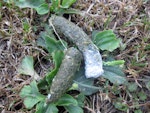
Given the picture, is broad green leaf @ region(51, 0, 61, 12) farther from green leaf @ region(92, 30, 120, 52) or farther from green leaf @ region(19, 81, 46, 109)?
green leaf @ region(19, 81, 46, 109)

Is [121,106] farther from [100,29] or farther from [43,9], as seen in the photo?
[43,9]

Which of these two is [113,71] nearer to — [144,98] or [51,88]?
[144,98]

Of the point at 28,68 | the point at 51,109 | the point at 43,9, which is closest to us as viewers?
the point at 51,109

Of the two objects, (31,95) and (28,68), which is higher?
(28,68)

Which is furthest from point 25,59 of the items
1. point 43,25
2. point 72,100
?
point 72,100

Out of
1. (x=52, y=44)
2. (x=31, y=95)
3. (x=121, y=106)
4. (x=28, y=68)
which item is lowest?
(x=121, y=106)

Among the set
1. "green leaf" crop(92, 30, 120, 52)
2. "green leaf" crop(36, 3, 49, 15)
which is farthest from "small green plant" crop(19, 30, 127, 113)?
"green leaf" crop(36, 3, 49, 15)

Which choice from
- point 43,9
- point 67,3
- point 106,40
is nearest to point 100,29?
point 106,40
